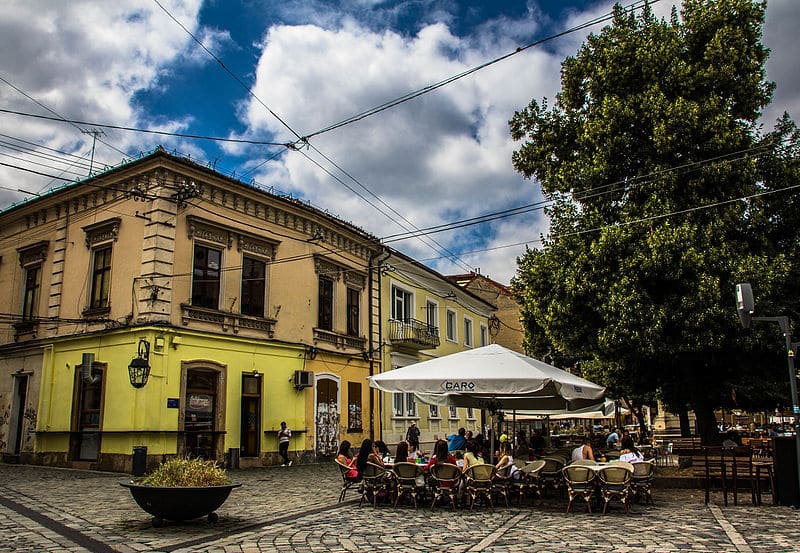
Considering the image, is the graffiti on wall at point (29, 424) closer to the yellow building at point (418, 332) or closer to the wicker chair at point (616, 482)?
the yellow building at point (418, 332)

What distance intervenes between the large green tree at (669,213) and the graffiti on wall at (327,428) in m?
8.64

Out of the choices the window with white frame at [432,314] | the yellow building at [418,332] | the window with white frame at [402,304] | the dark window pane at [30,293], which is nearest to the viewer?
the dark window pane at [30,293]

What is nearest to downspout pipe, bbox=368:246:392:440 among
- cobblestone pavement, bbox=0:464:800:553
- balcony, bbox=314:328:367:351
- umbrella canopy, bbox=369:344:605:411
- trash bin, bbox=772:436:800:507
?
balcony, bbox=314:328:367:351

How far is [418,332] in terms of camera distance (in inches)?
1110

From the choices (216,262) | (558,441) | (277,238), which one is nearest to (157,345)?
(216,262)

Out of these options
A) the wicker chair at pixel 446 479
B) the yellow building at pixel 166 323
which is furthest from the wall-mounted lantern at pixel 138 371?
the wicker chair at pixel 446 479

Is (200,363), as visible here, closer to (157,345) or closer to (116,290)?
(157,345)

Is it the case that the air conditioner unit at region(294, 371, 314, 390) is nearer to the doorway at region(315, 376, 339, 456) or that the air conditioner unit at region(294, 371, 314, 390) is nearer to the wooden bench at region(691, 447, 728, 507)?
the doorway at region(315, 376, 339, 456)

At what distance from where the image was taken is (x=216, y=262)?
1936 centimetres

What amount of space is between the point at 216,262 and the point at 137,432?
5.20 meters

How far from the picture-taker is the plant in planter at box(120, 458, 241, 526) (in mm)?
8320

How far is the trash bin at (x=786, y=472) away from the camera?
11078mm

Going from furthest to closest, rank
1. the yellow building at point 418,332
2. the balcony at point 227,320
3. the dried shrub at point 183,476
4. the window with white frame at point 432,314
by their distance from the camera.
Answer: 1. the window with white frame at point 432,314
2. the yellow building at point 418,332
3. the balcony at point 227,320
4. the dried shrub at point 183,476

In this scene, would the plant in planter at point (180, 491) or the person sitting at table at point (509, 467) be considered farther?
the person sitting at table at point (509, 467)
